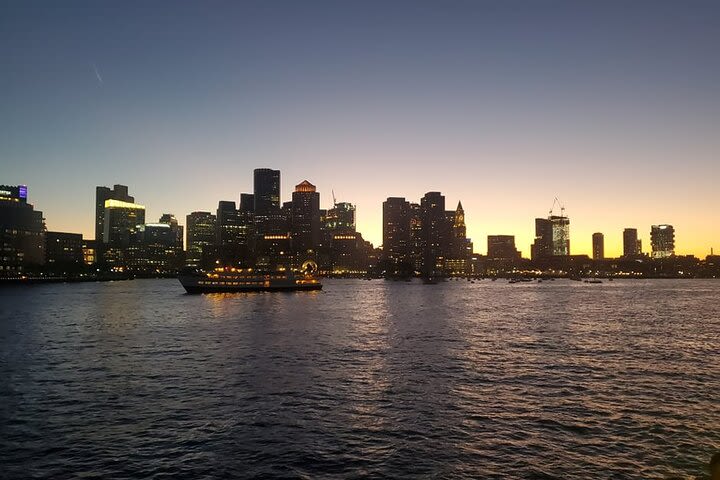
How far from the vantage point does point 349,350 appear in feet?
210

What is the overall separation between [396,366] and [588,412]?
20.9 m

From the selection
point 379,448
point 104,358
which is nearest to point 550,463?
point 379,448

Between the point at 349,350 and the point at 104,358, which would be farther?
the point at 349,350

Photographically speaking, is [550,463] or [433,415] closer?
[550,463]

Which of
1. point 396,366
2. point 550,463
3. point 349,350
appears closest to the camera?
point 550,463

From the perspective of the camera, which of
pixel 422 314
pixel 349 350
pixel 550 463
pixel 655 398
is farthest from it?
pixel 422 314

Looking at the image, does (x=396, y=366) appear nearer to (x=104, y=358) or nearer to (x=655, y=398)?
(x=655, y=398)

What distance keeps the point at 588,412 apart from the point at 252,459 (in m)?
22.9

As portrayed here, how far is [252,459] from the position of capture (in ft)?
89.2

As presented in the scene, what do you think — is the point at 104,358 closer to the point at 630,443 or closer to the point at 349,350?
the point at 349,350

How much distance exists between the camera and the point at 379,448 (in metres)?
28.8

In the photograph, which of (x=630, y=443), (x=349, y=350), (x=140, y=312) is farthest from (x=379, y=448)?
(x=140, y=312)

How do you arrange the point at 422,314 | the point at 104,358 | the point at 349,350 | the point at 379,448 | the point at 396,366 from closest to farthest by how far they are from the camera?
the point at 379,448 < the point at 396,366 < the point at 104,358 < the point at 349,350 < the point at 422,314

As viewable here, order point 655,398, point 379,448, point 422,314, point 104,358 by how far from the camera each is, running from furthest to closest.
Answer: point 422,314 < point 104,358 < point 655,398 < point 379,448
